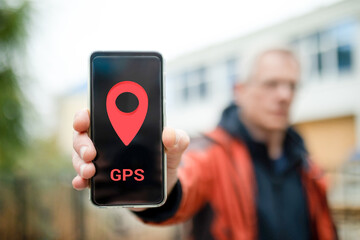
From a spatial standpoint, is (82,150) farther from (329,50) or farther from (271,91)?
(329,50)

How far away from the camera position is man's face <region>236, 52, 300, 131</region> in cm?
199

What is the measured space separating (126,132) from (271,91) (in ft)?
4.38

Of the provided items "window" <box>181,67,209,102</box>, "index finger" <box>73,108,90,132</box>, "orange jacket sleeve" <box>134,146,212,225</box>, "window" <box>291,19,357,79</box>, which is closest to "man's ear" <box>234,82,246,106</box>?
"orange jacket sleeve" <box>134,146,212,225</box>

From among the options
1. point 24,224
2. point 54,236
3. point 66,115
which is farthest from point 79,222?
point 66,115

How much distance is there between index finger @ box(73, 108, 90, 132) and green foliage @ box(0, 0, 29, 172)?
401cm

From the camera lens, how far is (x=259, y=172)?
6.18 ft

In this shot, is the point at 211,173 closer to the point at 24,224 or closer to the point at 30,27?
the point at 30,27

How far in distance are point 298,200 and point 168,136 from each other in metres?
1.27

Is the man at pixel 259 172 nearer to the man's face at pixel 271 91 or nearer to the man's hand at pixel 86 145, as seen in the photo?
the man's face at pixel 271 91

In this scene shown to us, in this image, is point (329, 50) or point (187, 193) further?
point (329, 50)

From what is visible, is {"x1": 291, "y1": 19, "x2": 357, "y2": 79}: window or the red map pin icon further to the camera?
{"x1": 291, "y1": 19, "x2": 357, "y2": 79}: window

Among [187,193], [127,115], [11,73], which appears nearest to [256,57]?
[187,193]

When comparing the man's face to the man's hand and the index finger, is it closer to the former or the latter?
the man's hand

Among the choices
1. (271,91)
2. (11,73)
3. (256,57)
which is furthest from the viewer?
(11,73)
